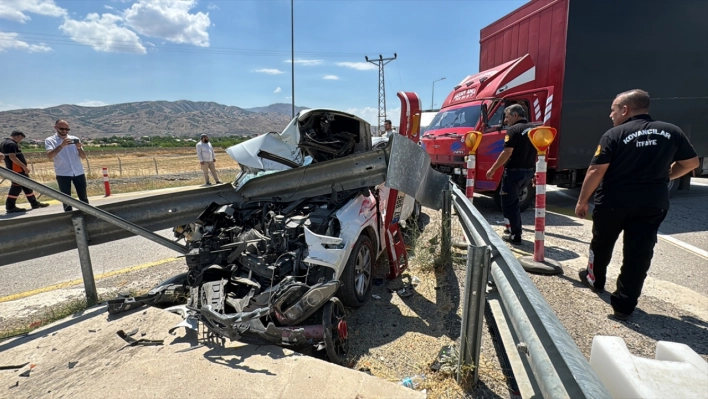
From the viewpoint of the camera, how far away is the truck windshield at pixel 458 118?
24.8 feet

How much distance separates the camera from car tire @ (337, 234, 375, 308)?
3.15 meters

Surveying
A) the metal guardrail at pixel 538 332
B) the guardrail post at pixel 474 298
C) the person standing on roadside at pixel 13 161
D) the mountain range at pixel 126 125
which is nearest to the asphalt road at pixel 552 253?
the guardrail post at pixel 474 298

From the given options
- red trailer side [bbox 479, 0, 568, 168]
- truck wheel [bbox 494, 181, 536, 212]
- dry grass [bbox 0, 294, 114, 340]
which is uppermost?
red trailer side [bbox 479, 0, 568, 168]

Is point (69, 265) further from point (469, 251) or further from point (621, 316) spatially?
point (621, 316)

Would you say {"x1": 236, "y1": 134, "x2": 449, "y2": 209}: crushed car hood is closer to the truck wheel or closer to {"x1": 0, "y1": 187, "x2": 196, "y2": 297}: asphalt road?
{"x1": 0, "y1": 187, "x2": 196, "y2": 297}: asphalt road

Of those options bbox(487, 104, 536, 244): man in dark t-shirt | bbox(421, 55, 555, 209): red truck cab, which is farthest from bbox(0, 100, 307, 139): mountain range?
bbox(487, 104, 536, 244): man in dark t-shirt

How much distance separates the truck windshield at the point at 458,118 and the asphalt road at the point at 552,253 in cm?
204

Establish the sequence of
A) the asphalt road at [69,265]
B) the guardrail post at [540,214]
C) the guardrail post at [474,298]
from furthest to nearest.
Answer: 1. the asphalt road at [69,265]
2. the guardrail post at [540,214]
3. the guardrail post at [474,298]

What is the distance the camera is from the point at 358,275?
339 centimetres

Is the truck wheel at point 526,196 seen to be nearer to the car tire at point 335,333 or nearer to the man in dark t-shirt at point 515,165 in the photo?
the man in dark t-shirt at point 515,165

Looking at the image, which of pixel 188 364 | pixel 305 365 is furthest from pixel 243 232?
pixel 305 365

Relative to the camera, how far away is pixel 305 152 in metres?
4.11

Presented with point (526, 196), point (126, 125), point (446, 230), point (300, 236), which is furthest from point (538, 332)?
point (126, 125)

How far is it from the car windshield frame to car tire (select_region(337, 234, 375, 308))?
16.2 feet
